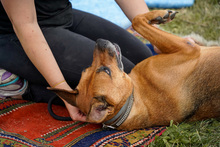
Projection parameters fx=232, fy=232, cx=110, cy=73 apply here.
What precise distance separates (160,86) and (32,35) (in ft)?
5.18

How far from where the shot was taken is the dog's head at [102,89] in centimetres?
242

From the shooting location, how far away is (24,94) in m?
3.35

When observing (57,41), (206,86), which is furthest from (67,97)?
(206,86)

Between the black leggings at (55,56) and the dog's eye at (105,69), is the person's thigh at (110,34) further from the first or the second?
the dog's eye at (105,69)

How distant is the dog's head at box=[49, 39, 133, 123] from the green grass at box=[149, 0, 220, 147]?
603 mm

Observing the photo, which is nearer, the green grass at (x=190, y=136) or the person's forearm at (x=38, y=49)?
the green grass at (x=190, y=136)

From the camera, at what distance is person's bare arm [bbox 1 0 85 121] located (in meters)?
2.41

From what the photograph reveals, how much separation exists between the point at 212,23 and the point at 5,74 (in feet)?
15.4

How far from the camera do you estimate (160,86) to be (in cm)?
277

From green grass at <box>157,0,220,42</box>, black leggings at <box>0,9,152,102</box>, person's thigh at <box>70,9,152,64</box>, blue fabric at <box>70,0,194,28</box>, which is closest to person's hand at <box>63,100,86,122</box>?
black leggings at <box>0,9,152,102</box>

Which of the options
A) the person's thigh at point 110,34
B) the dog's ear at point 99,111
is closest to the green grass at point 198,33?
the dog's ear at point 99,111

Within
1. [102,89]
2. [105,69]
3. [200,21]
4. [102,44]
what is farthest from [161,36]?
[200,21]

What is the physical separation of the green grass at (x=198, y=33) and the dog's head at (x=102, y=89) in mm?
603

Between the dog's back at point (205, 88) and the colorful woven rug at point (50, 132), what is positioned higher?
the dog's back at point (205, 88)
